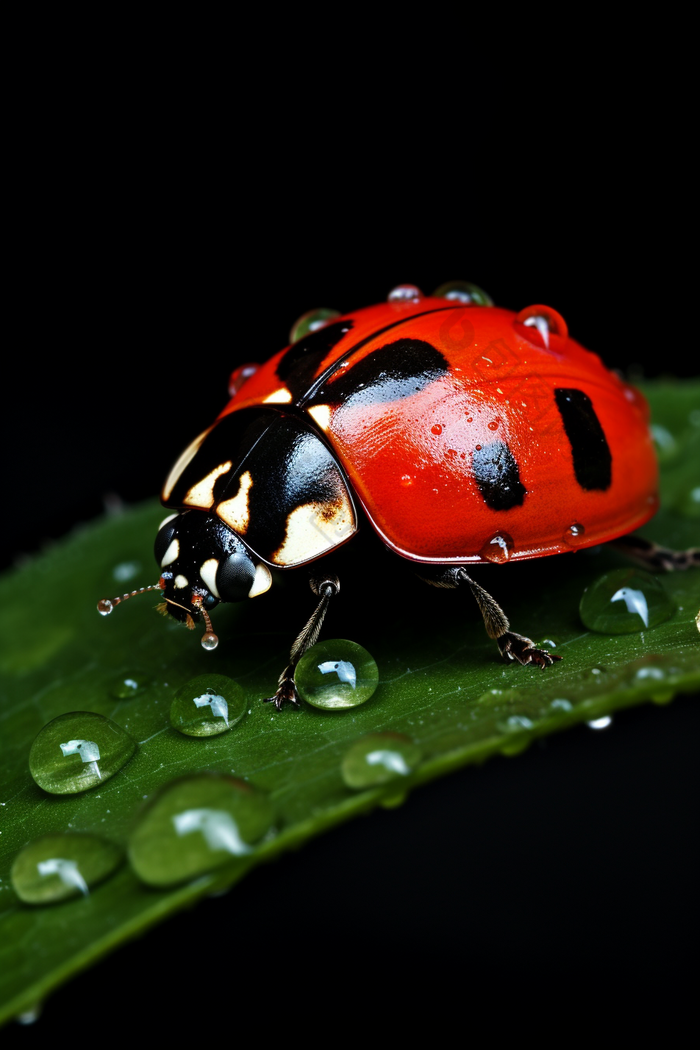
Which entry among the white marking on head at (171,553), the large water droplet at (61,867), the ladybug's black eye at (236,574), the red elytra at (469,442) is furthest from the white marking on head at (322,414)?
the large water droplet at (61,867)

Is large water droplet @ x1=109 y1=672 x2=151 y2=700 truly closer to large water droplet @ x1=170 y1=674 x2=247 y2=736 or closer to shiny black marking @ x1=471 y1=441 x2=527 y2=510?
large water droplet @ x1=170 y1=674 x2=247 y2=736

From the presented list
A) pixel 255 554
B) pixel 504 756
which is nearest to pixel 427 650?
pixel 255 554

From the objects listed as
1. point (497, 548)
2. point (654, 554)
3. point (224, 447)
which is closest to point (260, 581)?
point (224, 447)

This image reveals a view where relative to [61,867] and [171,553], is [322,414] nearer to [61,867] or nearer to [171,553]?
[171,553]

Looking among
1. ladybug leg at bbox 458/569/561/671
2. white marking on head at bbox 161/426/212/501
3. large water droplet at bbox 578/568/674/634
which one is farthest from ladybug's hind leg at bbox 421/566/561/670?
white marking on head at bbox 161/426/212/501

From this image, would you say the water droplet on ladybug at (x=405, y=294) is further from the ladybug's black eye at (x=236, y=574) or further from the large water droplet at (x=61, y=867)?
the large water droplet at (x=61, y=867)
